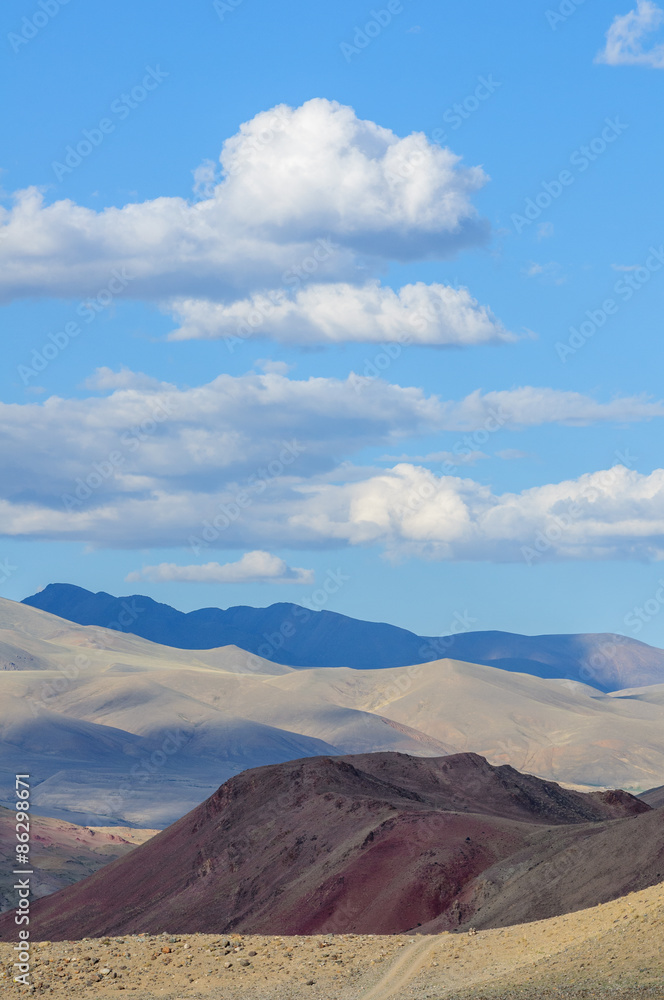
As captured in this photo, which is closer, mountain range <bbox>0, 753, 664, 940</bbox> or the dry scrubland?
the dry scrubland

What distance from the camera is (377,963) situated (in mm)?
25219

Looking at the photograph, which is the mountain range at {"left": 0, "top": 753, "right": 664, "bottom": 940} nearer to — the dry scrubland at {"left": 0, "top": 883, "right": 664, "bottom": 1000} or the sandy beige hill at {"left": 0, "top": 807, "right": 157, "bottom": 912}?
the dry scrubland at {"left": 0, "top": 883, "right": 664, "bottom": 1000}

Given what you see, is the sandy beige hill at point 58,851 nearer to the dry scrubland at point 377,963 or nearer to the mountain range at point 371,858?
the mountain range at point 371,858

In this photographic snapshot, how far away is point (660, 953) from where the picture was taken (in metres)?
21.4

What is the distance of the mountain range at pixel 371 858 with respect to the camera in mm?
35031

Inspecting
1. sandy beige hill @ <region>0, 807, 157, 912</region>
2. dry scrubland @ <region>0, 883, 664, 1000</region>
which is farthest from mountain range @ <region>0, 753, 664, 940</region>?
sandy beige hill @ <region>0, 807, 157, 912</region>

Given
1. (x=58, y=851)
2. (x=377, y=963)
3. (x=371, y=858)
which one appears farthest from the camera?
(x=58, y=851)

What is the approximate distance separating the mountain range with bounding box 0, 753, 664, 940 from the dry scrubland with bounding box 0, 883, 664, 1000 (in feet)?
23.6

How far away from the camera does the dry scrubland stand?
70.3 feet

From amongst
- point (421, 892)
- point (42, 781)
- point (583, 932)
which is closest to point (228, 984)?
point (583, 932)

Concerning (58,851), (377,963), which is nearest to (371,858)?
(377,963)

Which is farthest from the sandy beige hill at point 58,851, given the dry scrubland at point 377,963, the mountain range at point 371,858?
the dry scrubland at point 377,963

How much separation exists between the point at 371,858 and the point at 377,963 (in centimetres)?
1890

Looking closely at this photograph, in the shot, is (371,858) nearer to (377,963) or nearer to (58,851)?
(377,963)
